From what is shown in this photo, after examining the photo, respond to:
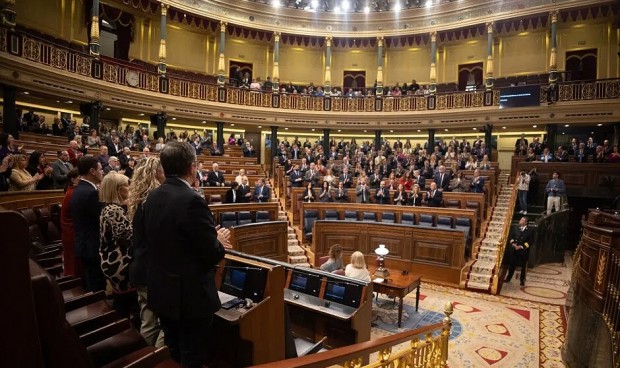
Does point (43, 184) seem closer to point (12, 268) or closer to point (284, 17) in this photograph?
point (12, 268)

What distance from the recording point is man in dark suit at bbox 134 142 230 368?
1.46 m

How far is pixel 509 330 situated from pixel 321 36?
14.4 metres

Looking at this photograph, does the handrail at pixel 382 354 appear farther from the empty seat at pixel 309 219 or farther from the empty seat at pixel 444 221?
the empty seat at pixel 309 219

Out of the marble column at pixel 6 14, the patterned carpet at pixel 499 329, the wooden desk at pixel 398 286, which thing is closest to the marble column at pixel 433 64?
the patterned carpet at pixel 499 329

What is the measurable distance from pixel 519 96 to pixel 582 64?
12.8ft

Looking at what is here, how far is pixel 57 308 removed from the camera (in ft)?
2.53

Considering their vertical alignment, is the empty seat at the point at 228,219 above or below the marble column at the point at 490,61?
below

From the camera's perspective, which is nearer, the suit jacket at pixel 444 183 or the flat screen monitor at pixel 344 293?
the flat screen monitor at pixel 344 293

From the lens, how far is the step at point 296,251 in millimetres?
8125

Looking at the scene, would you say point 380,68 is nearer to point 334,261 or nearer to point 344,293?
point 334,261

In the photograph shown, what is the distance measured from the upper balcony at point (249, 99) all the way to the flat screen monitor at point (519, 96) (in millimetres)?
190

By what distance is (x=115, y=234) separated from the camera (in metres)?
2.01

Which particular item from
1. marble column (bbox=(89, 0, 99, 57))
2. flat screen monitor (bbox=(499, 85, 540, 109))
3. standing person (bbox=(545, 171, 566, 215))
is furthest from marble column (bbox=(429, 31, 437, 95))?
marble column (bbox=(89, 0, 99, 57))

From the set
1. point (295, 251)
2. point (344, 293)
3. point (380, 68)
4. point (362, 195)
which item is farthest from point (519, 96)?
point (344, 293)
